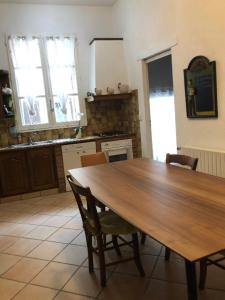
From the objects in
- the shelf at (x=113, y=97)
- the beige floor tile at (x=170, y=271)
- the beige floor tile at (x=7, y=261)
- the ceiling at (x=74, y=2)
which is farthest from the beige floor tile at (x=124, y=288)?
Result: the ceiling at (x=74, y=2)

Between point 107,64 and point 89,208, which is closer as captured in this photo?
point 89,208

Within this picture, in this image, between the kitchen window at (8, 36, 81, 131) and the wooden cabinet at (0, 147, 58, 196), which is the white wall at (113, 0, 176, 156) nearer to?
the kitchen window at (8, 36, 81, 131)

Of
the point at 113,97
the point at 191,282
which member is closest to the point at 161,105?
the point at 113,97

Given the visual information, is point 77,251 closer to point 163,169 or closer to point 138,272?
point 138,272

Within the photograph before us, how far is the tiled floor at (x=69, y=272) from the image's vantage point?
6.68 feet

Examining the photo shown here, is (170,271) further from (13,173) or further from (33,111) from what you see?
(33,111)

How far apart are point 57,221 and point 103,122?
246 cm

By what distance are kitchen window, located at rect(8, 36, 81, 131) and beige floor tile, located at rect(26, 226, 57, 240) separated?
2170 millimetres

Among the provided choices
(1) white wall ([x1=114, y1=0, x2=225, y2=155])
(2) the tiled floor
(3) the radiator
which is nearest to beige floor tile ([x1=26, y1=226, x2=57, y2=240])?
(2) the tiled floor

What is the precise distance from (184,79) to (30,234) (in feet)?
8.64

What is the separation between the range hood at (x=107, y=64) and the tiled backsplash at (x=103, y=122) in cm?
38

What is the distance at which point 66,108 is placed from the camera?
516 cm

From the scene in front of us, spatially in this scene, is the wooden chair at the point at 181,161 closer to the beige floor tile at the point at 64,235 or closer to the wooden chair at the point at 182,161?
the wooden chair at the point at 182,161

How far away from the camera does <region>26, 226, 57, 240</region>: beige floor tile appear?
315cm
